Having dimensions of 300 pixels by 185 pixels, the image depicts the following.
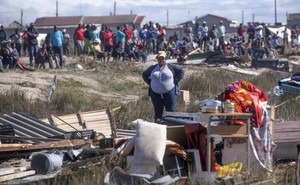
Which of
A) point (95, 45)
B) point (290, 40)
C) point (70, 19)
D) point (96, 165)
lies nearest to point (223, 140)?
point (96, 165)

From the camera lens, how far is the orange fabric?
417 inches

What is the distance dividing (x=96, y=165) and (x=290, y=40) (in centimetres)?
4008

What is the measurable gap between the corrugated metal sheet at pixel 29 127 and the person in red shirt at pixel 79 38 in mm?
17085

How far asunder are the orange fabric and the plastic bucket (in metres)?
2.59

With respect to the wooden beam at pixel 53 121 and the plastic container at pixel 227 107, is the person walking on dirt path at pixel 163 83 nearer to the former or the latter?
the wooden beam at pixel 53 121

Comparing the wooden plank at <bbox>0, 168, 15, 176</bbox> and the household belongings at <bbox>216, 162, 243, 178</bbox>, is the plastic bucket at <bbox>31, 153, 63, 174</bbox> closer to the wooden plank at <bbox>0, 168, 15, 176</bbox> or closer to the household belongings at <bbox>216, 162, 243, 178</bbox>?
the wooden plank at <bbox>0, 168, 15, 176</bbox>

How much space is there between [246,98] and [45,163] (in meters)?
3.00

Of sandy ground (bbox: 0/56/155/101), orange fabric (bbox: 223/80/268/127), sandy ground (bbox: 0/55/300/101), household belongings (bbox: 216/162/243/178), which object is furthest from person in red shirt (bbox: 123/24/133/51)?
household belongings (bbox: 216/162/243/178)

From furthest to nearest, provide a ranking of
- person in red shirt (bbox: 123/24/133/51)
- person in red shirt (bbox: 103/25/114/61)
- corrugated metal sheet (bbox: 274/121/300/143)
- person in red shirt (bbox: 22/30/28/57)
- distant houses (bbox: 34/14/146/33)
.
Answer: distant houses (bbox: 34/14/146/33) < person in red shirt (bbox: 123/24/133/51) < person in red shirt (bbox: 103/25/114/61) < person in red shirt (bbox: 22/30/28/57) < corrugated metal sheet (bbox: 274/121/300/143)

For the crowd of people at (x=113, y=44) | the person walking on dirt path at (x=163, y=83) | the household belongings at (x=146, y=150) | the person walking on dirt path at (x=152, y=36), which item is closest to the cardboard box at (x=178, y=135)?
the household belongings at (x=146, y=150)

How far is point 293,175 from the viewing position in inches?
398

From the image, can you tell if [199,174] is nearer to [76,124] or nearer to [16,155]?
[16,155]

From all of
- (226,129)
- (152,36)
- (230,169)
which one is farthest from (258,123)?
(152,36)

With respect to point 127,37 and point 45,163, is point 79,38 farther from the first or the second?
point 45,163
